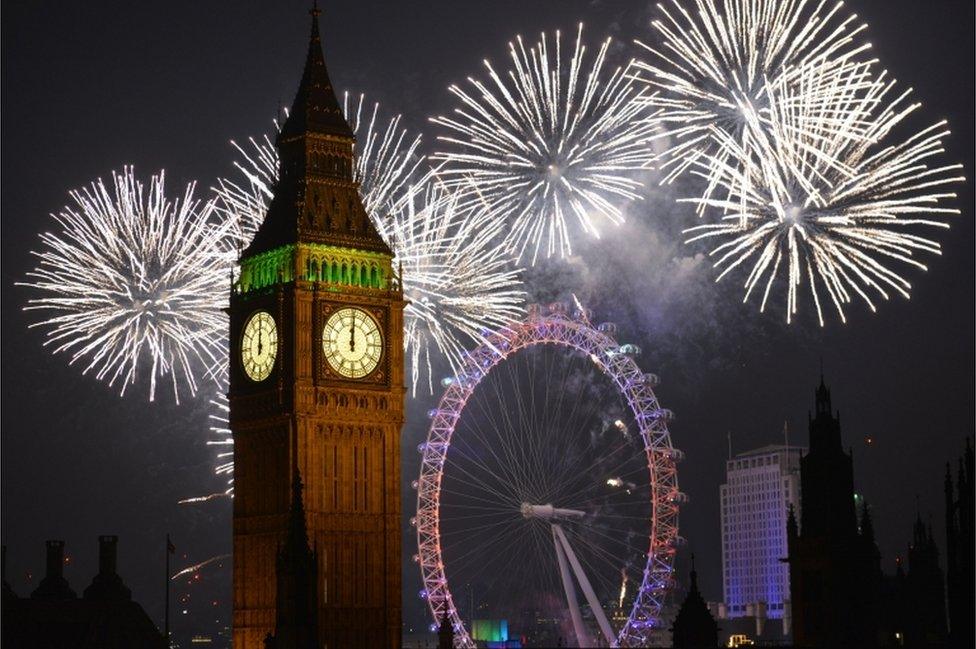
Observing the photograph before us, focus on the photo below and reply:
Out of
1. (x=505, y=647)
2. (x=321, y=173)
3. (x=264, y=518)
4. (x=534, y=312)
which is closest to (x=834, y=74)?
(x=321, y=173)

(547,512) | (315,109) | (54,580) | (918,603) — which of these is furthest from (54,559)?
(918,603)

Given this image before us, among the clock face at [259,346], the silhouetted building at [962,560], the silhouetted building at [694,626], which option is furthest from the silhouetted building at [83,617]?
the silhouetted building at [962,560]

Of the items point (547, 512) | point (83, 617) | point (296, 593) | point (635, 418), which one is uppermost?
point (635, 418)

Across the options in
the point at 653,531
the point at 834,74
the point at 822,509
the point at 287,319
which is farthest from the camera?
the point at 653,531

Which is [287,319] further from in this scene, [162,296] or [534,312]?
[534,312]

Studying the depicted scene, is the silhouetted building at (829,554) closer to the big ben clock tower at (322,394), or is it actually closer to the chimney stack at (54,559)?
the big ben clock tower at (322,394)

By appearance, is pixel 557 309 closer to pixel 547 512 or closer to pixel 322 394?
pixel 547 512

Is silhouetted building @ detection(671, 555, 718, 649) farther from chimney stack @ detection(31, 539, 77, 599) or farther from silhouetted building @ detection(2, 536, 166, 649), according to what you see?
chimney stack @ detection(31, 539, 77, 599)
